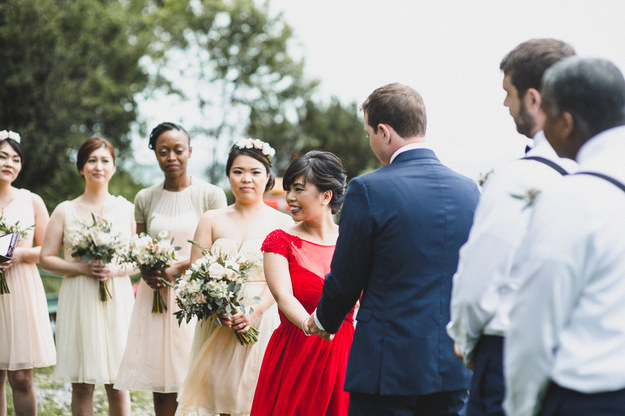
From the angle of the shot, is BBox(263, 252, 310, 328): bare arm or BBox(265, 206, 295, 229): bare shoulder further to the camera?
BBox(265, 206, 295, 229): bare shoulder

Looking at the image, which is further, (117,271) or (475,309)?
(117,271)

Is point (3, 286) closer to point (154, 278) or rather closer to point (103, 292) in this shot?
point (103, 292)

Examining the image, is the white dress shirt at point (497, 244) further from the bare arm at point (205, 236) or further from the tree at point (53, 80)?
the tree at point (53, 80)

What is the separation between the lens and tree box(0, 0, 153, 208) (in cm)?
1919

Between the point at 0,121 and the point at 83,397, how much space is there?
16327 millimetres

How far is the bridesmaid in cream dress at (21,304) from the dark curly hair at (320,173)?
126 inches

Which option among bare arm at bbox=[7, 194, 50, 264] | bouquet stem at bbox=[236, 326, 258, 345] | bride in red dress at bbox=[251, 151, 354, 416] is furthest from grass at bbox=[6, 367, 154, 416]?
bride in red dress at bbox=[251, 151, 354, 416]

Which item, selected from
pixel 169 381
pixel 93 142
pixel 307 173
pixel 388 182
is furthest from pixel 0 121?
pixel 388 182

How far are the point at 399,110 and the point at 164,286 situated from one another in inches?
123

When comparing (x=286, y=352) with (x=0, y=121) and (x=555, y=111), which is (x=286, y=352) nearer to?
(x=555, y=111)

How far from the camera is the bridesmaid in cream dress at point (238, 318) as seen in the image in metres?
4.78

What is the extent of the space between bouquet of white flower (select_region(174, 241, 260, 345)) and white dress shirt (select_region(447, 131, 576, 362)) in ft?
7.76

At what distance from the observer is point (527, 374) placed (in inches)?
81.1

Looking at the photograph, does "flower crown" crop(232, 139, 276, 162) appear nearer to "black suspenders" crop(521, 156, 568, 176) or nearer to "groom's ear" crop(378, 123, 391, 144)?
"groom's ear" crop(378, 123, 391, 144)
